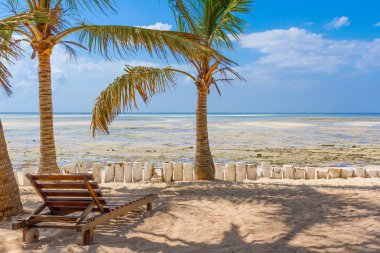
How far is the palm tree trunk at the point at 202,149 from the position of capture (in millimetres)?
9836

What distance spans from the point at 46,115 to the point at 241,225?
4.84m

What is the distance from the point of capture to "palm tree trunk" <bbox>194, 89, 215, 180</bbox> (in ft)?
32.3

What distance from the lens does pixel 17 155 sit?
1708cm

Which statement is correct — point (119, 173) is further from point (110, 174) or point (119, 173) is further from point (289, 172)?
point (289, 172)

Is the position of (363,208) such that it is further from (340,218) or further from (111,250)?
(111,250)

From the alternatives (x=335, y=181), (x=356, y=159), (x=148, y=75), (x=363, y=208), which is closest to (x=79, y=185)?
(x=363, y=208)

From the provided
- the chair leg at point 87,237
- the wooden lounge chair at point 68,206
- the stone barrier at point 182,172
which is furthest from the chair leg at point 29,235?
the stone barrier at point 182,172

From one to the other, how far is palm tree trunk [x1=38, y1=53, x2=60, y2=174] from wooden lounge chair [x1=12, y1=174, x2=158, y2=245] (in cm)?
296

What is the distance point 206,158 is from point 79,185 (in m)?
5.23

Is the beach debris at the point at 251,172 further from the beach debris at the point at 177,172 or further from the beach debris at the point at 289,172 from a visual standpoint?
the beach debris at the point at 177,172

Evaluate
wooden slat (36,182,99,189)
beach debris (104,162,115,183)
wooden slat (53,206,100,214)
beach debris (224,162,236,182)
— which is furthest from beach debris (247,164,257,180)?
wooden slat (36,182,99,189)

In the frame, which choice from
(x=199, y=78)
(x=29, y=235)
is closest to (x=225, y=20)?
(x=199, y=78)

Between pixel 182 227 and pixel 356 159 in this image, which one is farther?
pixel 356 159

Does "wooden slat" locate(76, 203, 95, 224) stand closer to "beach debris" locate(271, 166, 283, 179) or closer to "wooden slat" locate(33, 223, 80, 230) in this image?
"wooden slat" locate(33, 223, 80, 230)
